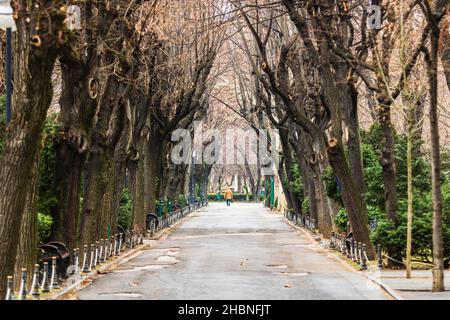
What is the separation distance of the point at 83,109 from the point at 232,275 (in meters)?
4.96

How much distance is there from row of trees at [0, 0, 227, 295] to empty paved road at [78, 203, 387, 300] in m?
1.80

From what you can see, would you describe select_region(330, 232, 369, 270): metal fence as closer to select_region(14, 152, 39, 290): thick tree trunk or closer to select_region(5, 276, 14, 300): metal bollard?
select_region(14, 152, 39, 290): thick tree trunk

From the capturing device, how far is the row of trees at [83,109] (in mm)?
14281

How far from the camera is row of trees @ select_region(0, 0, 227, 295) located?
46.9 ft

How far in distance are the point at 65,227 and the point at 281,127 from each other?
2457 cm

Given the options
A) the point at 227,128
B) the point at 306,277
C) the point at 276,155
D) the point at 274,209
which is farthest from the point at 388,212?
the point at 227,128

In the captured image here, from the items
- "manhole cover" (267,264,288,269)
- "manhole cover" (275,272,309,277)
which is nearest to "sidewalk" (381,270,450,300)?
"manhole cover" (275,272,309,277)

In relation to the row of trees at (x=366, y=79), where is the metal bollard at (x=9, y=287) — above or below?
below

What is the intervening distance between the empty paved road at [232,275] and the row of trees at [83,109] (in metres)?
1.80

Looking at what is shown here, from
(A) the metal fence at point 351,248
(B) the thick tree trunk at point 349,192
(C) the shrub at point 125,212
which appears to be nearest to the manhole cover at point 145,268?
(A) the metal fence at point 351,248

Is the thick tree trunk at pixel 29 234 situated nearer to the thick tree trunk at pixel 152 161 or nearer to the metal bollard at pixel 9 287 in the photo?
the metal bollard at pixel 9 287

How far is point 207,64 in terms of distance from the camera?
4269 centimetres

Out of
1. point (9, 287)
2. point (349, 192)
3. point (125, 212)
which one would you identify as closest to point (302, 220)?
point (125, 212)
